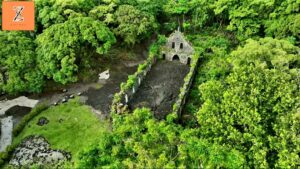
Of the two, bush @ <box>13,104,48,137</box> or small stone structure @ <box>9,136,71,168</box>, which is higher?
bush @ <box>13,104,48,137</box>

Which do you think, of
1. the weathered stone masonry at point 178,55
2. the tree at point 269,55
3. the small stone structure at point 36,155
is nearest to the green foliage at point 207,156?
the tree at point 269,55

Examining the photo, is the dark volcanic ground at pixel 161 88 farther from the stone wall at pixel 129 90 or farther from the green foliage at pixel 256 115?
the green foliage at pixel 256 115

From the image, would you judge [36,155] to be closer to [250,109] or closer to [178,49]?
[250,109]

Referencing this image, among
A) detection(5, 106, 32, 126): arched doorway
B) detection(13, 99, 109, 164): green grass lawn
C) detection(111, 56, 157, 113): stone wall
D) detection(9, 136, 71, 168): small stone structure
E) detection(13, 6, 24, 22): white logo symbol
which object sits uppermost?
detection(13, 6, 24, 22): white logo symbol

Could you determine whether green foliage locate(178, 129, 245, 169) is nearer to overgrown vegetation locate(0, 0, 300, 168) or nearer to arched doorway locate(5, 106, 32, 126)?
overgrown vegetation locate(0, 0, 300, 168)

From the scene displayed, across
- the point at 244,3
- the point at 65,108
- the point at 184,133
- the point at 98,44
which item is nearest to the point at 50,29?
the point at 98,44

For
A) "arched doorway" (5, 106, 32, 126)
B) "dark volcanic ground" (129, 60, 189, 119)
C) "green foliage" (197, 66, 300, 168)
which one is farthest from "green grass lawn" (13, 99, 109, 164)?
"green foliage" (197, 66, 300, 168)
